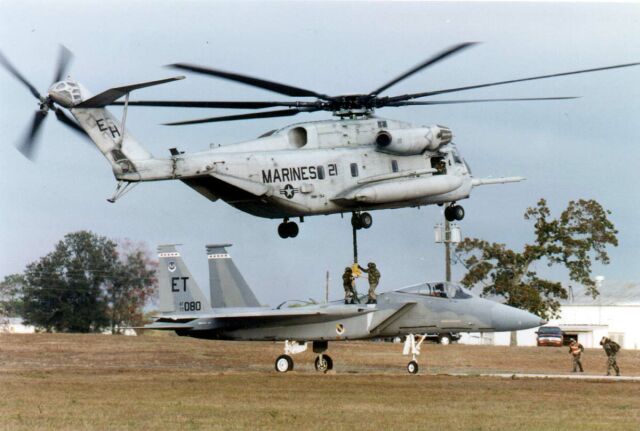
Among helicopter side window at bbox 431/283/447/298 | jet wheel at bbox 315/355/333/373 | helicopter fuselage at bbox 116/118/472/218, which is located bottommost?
jet wheel at bbox 315/355/333/373

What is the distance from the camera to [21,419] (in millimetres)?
20578

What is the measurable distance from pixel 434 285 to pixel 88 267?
32.8 metres

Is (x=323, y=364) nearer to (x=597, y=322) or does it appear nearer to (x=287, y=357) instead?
(x=287, y=357)

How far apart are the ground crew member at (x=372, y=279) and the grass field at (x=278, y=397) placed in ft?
9.33

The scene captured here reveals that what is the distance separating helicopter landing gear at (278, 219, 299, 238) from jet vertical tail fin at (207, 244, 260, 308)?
608 cm

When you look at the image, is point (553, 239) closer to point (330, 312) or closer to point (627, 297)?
point (627, 297)

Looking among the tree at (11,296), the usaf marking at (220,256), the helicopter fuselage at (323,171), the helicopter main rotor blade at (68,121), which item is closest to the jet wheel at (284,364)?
the usaf marking at (220,256)

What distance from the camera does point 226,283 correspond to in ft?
130

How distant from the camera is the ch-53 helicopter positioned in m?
29.6

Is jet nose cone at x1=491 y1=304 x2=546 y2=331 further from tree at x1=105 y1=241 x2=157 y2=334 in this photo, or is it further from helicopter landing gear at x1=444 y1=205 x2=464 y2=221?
tree at x1=105 y1=241 x2=157 y2=334

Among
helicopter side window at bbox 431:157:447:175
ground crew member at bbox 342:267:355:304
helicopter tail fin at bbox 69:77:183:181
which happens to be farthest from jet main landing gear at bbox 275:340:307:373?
helicopter tail fin at bbox 69:77:183:181

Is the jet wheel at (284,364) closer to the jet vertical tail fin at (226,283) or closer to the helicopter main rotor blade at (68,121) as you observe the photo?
the jet vertical tail fin at (226,283)

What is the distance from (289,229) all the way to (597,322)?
204 feet

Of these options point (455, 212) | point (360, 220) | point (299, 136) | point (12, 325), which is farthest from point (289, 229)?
point (12, 325)
